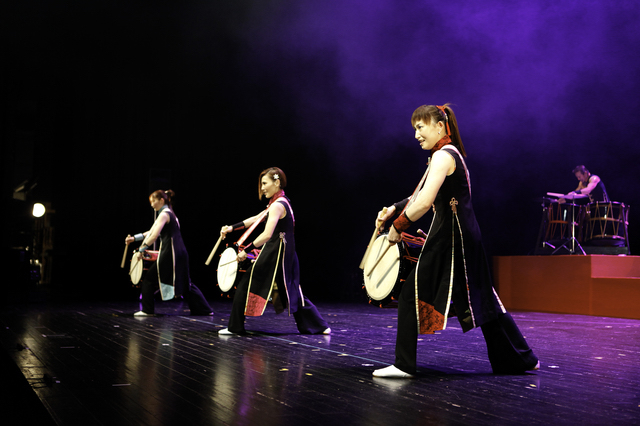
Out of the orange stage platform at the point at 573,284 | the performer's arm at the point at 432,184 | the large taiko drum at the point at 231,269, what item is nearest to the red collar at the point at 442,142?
the performer's arm at the point at 432,184

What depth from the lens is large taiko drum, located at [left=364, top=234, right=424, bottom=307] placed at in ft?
9.41

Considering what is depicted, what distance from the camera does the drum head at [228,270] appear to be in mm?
4969

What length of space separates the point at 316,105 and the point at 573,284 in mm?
4554

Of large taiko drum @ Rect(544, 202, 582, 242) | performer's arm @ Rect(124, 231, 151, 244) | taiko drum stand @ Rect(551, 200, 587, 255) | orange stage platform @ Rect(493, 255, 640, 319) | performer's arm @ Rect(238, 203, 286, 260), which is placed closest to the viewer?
performer's arm @ Rect(238, 203, 286, 260)

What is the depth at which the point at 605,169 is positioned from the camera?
916cm

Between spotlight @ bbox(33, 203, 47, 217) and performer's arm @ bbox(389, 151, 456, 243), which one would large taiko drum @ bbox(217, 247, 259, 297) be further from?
spotlight @ bbox(33, 203, 47, 217)

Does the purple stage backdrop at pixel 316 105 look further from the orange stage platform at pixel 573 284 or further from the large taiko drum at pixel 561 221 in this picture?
the orange stage platform at pixel 573 284

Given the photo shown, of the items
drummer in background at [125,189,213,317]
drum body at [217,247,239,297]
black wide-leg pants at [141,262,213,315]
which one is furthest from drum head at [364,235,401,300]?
black wide-leg pants at [141,262,213,315]

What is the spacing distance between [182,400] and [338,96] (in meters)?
7.44

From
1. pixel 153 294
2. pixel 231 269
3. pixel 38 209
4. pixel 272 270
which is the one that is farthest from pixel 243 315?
pixel 38 209

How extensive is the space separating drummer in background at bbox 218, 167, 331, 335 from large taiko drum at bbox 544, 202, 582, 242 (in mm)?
4946

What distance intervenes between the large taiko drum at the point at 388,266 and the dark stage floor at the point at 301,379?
0.40 meters

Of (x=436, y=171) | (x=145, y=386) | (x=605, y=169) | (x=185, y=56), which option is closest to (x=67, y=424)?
(x=145, y=386)

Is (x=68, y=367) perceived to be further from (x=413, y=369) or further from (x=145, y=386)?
(x=413, y=369)
